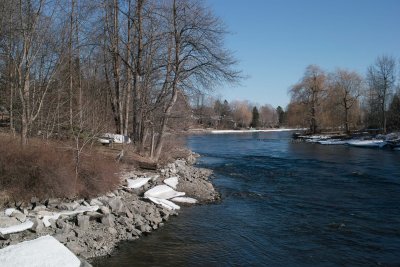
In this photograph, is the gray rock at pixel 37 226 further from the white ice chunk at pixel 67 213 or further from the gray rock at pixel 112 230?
the gray rock at pixel 112 230

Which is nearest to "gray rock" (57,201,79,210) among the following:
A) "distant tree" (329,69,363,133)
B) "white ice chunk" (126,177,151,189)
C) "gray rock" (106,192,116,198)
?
"gray rock" (106,192,116,198)

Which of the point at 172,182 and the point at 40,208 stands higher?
the point at 40,208

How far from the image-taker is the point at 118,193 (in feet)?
42.9

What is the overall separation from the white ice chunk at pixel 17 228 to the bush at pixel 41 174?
1802 millimetres

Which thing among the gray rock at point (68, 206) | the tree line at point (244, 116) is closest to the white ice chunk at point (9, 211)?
the gray rock at point (68, 206)

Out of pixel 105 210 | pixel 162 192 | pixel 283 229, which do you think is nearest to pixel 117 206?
pixel 105 210

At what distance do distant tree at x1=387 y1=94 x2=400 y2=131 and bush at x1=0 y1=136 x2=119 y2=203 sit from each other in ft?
186

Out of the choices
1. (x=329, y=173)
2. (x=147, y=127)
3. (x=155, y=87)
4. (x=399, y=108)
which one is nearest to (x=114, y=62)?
(x=155, y=87)

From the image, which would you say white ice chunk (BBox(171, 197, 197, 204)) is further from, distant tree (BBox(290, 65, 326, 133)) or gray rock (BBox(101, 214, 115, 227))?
distant tree (BBox(290, 65, 326, 133))

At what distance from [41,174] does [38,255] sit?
3.94 meters

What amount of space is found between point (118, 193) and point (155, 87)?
10.8 m

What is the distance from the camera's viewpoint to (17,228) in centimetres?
870

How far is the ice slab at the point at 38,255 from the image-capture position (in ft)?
23.5

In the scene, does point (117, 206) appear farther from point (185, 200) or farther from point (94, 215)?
point (185, 200)
